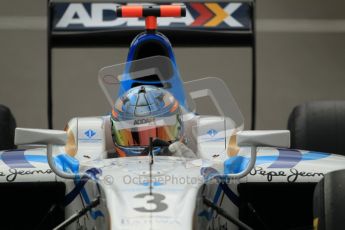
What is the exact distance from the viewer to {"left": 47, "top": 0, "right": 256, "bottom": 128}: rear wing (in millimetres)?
4277

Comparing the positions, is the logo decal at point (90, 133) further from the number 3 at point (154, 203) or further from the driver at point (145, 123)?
the number 3 at point (154, 203)

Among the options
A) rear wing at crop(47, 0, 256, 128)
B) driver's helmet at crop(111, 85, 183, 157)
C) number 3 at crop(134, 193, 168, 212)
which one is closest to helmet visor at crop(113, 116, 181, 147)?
driver's helmet at crop(111, 85, 183, 157)

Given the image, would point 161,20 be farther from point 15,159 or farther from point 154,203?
point 154,203

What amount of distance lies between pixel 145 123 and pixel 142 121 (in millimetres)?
19

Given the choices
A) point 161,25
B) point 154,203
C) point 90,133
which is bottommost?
point 154,203

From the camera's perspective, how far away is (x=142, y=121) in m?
3.15

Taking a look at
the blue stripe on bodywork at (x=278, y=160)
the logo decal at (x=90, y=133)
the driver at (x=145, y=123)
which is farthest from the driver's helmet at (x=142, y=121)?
the logo decal at (x=90, y=133)

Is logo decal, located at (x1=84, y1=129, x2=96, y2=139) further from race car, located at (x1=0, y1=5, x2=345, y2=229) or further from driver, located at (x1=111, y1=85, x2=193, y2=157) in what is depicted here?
driver, located at (x1=111, y1=85, x2=193, y2=157)

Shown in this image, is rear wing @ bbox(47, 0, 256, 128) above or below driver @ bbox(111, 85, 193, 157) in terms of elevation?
above

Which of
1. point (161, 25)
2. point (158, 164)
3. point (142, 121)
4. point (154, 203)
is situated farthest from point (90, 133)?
point (154, 203)

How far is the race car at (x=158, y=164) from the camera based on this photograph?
8.80 ft

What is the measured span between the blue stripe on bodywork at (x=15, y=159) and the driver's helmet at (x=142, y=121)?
1.74 feet

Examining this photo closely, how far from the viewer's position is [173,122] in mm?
3223

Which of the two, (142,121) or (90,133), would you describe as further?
(90,133)
